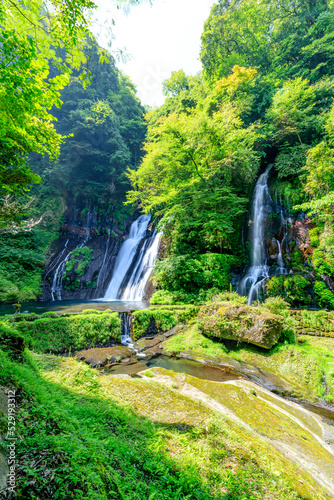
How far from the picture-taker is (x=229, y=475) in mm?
2012

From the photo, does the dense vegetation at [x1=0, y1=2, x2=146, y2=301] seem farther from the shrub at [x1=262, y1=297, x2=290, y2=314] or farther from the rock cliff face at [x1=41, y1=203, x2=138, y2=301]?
the shrub at [x1=262, y1=297, x2=290, y2=314]

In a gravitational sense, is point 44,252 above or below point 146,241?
below

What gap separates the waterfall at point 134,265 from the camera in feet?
53.7

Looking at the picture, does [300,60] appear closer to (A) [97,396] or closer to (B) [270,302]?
(B) [270,302]

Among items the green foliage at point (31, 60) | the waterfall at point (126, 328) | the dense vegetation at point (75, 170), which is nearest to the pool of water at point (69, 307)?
the waterfall at point (126, 328)

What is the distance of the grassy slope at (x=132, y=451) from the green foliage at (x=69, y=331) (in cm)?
398

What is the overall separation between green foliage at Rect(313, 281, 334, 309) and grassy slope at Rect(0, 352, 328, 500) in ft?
27.6

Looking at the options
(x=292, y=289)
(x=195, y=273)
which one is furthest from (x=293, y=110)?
(x=195, y=273)

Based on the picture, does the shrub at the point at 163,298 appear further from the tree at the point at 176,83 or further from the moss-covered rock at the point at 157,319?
the tree at the point at 176,83

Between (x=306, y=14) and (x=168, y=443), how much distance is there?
94.2 ft

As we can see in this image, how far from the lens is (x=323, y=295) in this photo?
902 cm

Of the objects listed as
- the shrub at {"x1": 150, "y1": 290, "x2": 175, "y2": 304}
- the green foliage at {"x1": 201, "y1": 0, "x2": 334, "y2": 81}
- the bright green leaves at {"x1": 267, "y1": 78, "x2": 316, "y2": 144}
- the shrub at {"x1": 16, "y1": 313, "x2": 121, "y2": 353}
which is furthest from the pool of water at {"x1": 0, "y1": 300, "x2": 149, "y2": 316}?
the green foliage at {"x1": 201, "y1": 0, "x2": 334, "y2": 81}

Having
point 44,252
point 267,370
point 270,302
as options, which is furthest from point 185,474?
point 44,252

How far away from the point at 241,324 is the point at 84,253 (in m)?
17.1
